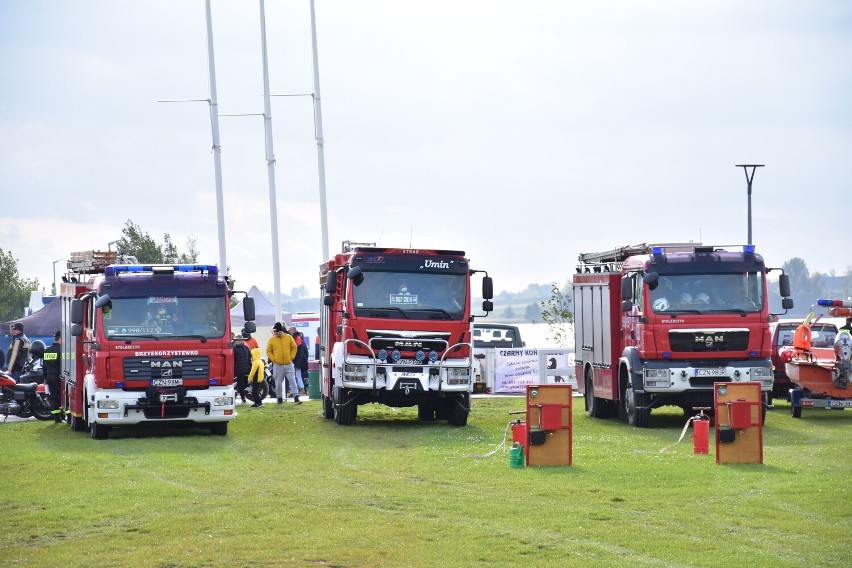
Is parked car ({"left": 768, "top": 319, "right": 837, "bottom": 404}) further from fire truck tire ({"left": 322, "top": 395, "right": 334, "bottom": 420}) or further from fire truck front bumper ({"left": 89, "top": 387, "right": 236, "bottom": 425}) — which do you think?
fire truck front bumper ({"left": 89, "top": 387, "right": 236, "bottom": 425})

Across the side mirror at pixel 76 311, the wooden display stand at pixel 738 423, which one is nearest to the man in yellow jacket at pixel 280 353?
the side mirror at pixel 76 311

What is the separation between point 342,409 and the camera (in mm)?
28422

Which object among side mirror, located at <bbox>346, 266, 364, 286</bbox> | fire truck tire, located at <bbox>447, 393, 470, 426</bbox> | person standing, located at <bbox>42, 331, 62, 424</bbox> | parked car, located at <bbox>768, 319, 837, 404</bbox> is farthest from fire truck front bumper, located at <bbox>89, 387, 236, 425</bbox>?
parked car, located at <bbox>768, 319, 837, 404</bbox>

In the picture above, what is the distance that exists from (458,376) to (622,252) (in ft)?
17.1

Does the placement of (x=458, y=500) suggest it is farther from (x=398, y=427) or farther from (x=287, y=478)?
(x=398, y=427)

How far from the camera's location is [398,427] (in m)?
28.3

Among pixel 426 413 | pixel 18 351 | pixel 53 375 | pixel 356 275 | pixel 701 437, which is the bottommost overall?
pixel 426 413

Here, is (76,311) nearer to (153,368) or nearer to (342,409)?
(153,368)

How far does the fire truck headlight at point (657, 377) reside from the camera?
89.1 ft

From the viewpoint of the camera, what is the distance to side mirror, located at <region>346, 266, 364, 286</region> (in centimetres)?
2686

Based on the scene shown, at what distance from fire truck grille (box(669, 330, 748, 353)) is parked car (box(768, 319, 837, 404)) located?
5.03 metres

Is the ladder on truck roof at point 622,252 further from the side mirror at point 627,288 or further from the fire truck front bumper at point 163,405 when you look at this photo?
the fire truck front bumper at point 163,405

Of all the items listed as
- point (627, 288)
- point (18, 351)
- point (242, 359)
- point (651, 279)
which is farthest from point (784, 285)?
point (18, 351)

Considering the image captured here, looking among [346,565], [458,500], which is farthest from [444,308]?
[346,565]
